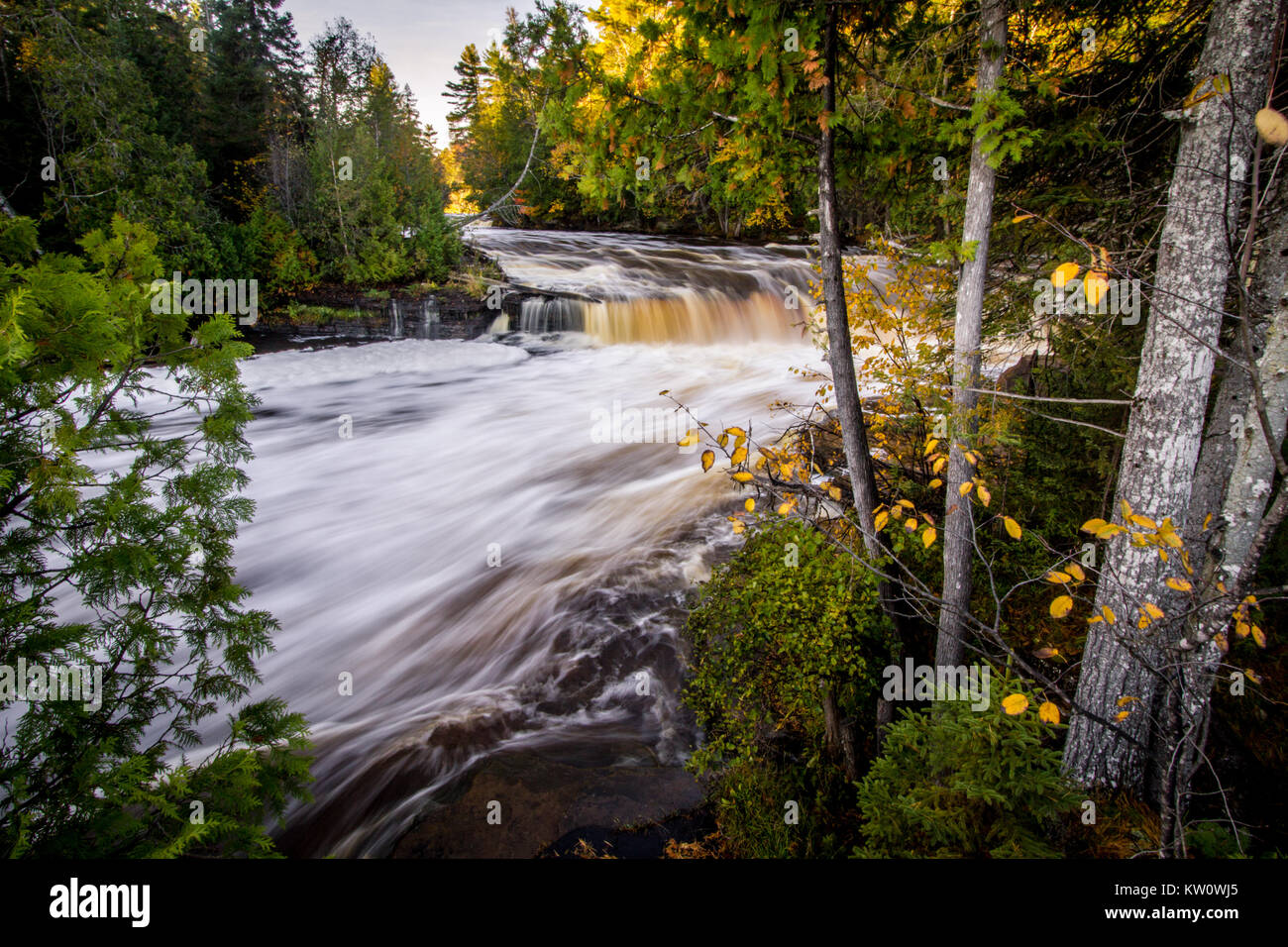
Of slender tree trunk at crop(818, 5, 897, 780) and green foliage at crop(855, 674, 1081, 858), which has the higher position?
slender tree trunk at crop(818, 5, 897, 780)

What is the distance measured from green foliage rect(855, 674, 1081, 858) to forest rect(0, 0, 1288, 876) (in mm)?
26

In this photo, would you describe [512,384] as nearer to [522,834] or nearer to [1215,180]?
[522,834]

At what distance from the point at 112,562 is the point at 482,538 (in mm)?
5613

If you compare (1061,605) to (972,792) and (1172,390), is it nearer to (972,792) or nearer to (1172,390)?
(972,792)

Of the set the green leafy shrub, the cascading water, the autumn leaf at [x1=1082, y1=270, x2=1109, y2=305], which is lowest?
the green leafy shrub

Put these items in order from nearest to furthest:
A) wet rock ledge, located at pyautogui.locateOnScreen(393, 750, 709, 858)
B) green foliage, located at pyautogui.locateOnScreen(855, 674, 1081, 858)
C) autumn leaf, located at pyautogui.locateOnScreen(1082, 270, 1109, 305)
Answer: autumn leaf, located at pyautogui.locateOnScreen(1082, 270, 1109, 305) → green foliage, located at pyautogui.locateOnScreen(855, 674, 1081, 858) → wet rock ledge, located at pyautogui.locateOnScreen(393, 750, 709, 858)

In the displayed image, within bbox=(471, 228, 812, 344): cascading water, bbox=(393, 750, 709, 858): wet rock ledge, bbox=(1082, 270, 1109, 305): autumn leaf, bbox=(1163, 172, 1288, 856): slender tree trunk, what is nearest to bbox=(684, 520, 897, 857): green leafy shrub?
bbox=(393, 750, 709, 858): wet rock ledge

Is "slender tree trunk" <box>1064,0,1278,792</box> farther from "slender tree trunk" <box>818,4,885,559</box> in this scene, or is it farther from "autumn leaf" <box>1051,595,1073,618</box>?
"slender tree trunk" <box>818,4,885,559</box>

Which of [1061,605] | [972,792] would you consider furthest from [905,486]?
[1061,605]

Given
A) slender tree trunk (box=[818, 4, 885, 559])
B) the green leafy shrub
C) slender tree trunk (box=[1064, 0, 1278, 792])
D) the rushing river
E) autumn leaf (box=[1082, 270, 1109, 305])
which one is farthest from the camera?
the rushing river

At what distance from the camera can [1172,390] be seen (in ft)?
10.2

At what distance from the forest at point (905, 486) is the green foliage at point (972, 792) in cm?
3

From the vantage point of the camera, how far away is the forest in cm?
249

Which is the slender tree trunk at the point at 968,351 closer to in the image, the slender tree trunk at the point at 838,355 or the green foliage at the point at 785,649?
the slender tree trunk at the point at 838,355
